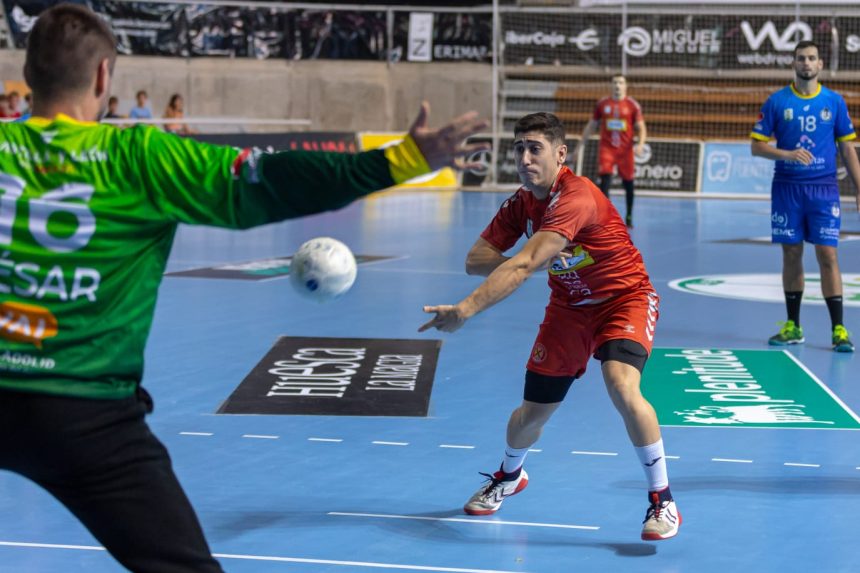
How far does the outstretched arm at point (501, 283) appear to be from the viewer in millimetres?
4113

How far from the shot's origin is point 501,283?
14.5ft

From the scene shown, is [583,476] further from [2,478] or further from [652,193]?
[652,193]

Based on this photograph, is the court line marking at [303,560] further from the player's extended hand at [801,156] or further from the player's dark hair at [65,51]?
the player's extended hand at [801,156]

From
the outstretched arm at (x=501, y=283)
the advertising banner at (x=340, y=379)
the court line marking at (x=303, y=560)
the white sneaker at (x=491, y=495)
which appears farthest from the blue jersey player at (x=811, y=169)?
the court line marking at (x=303, y=560)

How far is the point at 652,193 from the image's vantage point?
24.6 metres

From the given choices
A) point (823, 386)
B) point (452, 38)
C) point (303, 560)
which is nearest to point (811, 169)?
point (823, 386)

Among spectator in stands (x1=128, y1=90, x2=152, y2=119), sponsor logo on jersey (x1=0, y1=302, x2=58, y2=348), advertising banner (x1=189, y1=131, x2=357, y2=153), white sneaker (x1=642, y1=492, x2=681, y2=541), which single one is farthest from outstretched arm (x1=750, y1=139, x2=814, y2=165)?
spectator in stands (x1=128, y1=90, x2=152, y2=119)

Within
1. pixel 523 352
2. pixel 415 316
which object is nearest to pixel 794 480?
pixel 523 352

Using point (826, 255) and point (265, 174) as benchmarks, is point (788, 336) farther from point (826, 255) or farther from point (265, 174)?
point (265, 174)

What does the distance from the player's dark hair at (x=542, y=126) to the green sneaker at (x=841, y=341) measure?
15.3 ft

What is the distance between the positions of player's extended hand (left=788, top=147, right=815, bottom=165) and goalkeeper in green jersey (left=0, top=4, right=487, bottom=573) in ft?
21.1

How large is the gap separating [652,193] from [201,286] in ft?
47.4

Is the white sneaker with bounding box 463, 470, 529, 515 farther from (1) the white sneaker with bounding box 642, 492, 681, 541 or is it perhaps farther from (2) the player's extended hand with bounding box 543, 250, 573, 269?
(2) the player's extended hand with bounding box 543, 250, 573, 269

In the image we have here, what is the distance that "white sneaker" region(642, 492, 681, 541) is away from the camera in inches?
190
